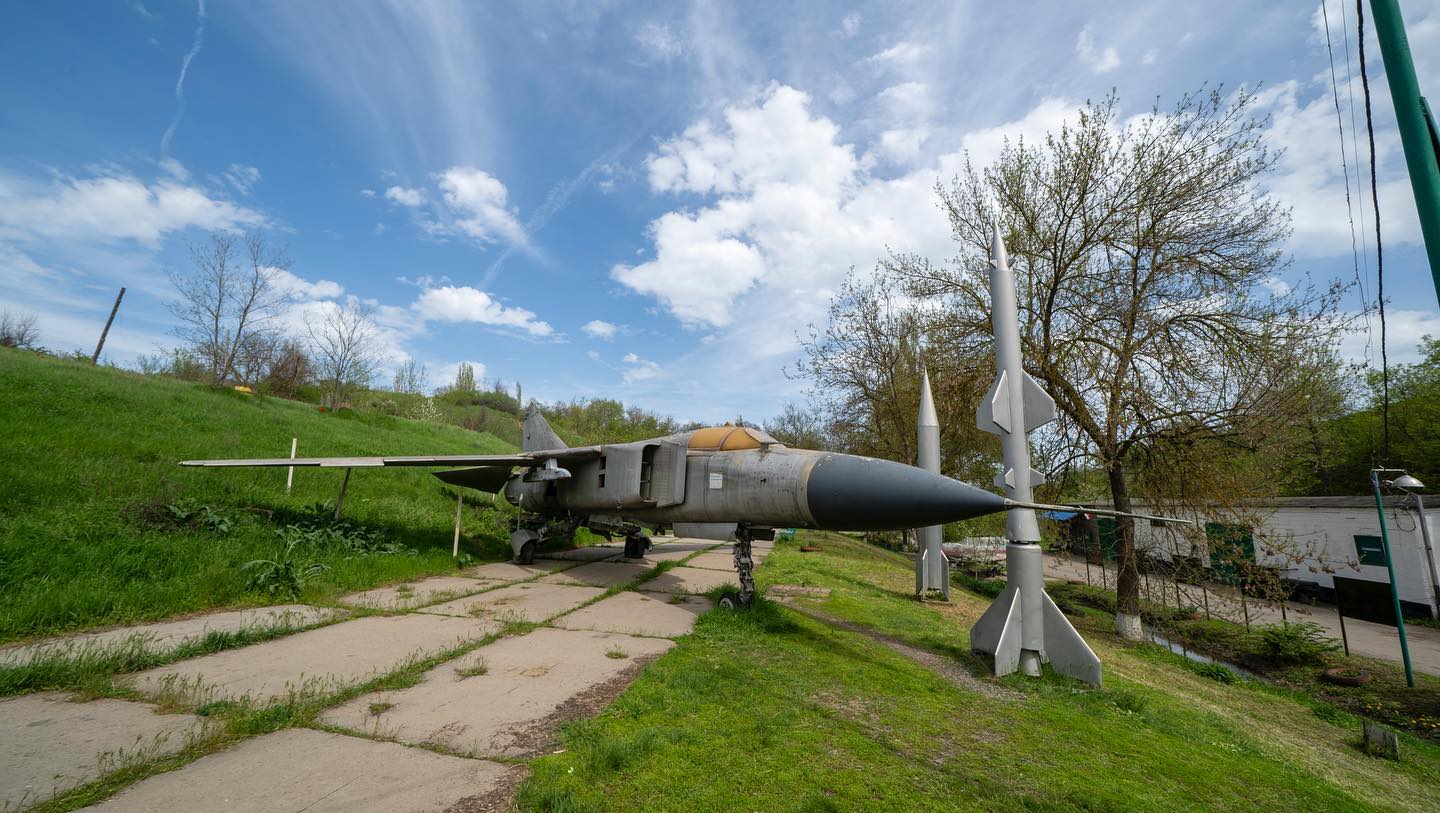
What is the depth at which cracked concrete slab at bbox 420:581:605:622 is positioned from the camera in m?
6.16

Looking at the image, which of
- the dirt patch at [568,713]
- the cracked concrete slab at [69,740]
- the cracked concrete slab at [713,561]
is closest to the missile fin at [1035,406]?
the dirt patch at [568,713]

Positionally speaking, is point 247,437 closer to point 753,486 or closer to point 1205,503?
point 753,486

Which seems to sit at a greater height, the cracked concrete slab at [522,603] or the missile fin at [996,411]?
the missile fin at [996,411]

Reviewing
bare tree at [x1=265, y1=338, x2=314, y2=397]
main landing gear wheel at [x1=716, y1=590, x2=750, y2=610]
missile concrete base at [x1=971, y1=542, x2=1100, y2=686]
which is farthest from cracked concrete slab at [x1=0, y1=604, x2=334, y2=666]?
bare tree at [x1=265, y1=338, x2=314, y2=397]

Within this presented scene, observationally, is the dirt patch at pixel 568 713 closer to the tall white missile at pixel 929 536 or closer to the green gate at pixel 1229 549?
the tall white missile at pixel 929 536

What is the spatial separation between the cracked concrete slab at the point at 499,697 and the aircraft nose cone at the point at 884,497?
7.45 feet

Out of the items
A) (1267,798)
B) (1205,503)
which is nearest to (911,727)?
(1267,798)

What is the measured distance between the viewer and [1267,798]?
11.3ft

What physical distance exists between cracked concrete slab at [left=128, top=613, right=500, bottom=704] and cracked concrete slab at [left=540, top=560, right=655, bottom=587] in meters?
3.05

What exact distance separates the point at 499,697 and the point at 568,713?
0.61 meters

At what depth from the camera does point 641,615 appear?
6605 millimetres

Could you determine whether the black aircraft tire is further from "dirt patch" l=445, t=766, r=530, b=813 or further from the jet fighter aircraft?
"dirt patch" l=445, t=766, r=530, b=813

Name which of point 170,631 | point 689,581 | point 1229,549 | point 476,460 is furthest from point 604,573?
point 1229,549

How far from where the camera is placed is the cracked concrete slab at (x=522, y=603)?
616cm
